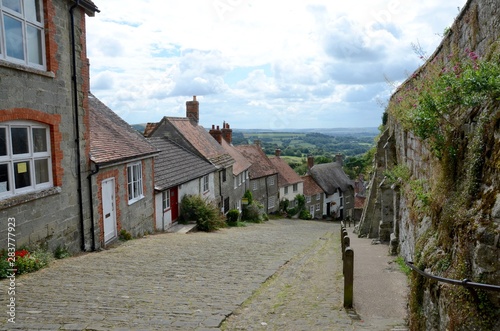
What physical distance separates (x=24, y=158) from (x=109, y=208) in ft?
14.9

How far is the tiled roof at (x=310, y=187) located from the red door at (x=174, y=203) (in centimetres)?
3146

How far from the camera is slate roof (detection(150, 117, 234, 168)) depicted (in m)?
26.9

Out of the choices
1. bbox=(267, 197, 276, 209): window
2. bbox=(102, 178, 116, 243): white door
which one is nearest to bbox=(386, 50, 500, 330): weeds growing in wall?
bbox=(102, 178, 116, 243): white door

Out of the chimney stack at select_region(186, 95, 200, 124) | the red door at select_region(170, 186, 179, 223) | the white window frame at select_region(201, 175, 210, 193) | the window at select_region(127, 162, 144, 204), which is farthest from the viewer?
the chimney stack at select_region(186, 95, 200, 124)

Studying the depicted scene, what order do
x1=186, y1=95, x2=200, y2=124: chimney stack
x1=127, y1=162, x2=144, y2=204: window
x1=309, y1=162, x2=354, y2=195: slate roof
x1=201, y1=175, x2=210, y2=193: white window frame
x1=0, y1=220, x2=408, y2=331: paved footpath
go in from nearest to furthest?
1. x1=0, y1=220, x2=408, y2=331: paved footpath
2. x1=127, y1=162, x2=144, y2=204: window
3. x1=201, y1=175, x2=210, y2=193: white window frame
4. x1=186, y1=95, x2=200, y2=124: chimney stack
5. x1=309, y1=162, x2=354, y2=195: slate roof

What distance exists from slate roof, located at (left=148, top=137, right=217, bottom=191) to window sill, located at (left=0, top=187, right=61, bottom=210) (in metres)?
7.94

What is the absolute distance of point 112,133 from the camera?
1567cm

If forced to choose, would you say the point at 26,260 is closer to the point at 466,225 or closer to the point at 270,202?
the point at 466,225

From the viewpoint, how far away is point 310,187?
51.7m

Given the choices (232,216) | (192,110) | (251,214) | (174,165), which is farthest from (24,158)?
(251,214)

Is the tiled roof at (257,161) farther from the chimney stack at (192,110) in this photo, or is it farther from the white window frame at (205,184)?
the white window frame at (205,184)

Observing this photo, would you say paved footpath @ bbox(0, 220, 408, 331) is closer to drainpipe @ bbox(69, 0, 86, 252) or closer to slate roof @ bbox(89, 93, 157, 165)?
drainpipe @ bbox(69, 0, 86, 252)

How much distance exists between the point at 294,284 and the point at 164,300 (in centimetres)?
296

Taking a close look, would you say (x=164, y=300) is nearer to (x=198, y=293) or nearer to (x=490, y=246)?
(x=198, y=293)
